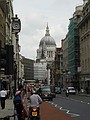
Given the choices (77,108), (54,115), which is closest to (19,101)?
(54,115)

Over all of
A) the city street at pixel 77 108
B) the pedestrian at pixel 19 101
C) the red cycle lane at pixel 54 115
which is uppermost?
the pedestrian at pixel 19 101

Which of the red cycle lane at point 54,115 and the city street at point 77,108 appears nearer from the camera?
the red cycle lane at point 54,115

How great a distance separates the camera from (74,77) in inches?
4924

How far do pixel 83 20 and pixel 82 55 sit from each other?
11214 mm

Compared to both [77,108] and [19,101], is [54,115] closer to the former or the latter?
[77,108]

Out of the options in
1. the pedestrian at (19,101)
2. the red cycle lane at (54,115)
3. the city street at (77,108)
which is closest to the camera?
the pedestrian at (19,101)

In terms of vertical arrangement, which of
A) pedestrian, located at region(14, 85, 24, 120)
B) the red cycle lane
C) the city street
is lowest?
the red cycle lane

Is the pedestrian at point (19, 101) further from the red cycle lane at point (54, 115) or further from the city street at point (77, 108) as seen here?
the city street at point (77, 108)

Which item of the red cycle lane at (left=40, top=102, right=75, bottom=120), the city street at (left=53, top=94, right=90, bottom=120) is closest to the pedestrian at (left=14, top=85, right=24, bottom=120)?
the red cycle lane at (left=40, top=102, right=75, bottom=120)

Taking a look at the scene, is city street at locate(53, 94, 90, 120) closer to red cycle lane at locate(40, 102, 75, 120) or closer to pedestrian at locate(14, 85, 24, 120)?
red cycle lane at locate(40, 102, 75, 120)

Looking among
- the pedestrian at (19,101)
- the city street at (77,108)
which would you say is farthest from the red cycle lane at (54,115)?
the pedestrian at (19,101)

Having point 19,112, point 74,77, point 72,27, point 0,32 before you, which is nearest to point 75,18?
point 72,27

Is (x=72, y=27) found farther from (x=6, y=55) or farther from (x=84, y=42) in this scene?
(x=6, y=55)

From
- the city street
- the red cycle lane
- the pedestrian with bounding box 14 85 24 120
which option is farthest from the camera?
the city street
